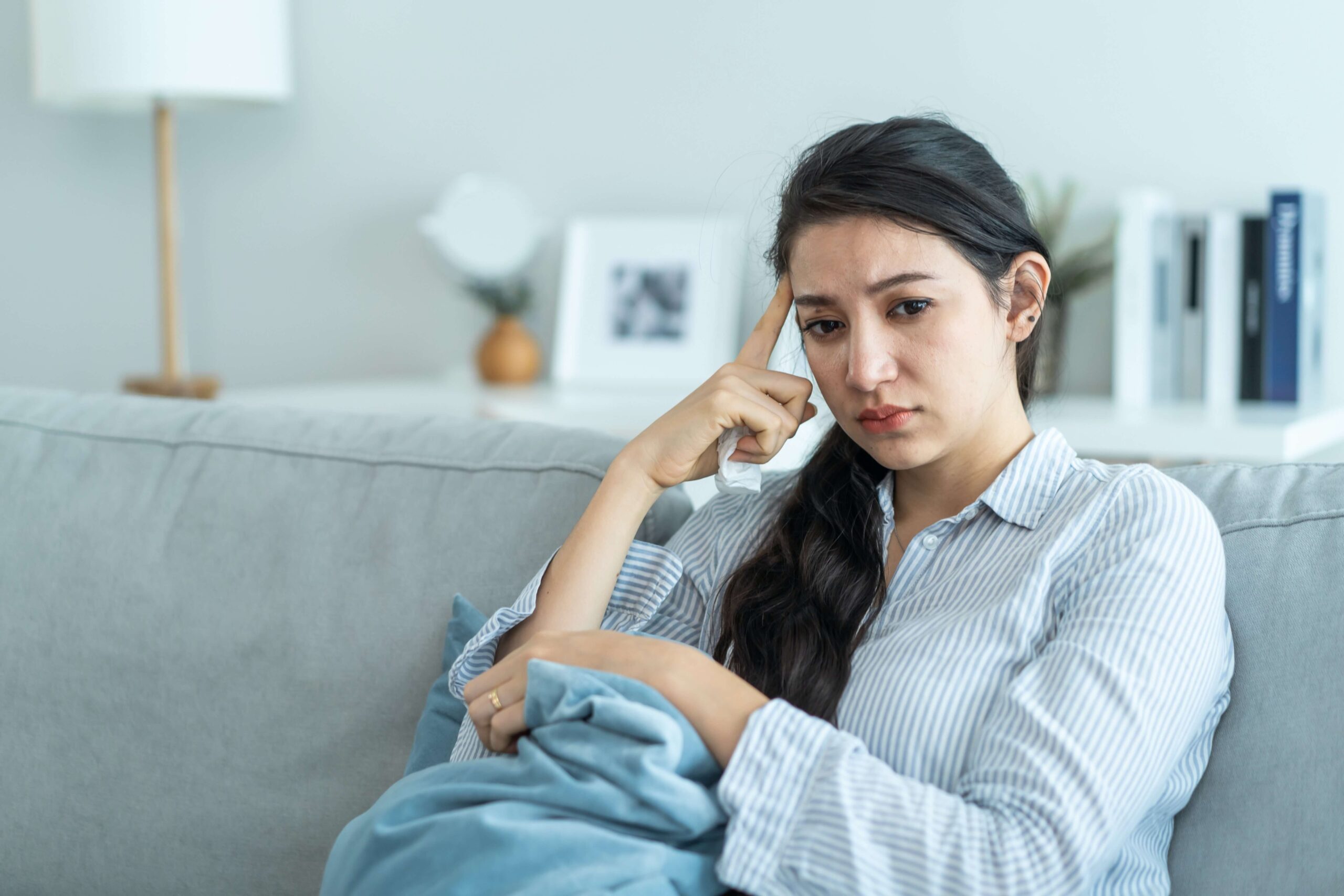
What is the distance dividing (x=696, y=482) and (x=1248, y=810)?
1.12 metres

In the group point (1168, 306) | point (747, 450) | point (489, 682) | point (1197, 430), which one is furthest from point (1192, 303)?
point (489, 682)

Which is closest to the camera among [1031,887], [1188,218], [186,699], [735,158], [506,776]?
[1031,887]

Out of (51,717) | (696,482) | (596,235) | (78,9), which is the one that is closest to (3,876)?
(51,717)

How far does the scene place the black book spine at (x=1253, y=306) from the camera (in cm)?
197

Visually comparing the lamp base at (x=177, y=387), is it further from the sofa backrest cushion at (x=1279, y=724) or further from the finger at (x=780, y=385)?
the sofa backrest cushion at (x=1279, y=724)

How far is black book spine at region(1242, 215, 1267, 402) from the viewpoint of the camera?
197cm

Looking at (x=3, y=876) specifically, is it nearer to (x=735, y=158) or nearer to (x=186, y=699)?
(x=186, y=699)

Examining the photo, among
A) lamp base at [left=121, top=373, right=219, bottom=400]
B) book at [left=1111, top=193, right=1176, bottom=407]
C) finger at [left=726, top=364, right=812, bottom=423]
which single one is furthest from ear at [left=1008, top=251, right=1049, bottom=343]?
lamp base at [left=121, top=373, right=219, bottom=400]

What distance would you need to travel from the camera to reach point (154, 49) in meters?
2.52

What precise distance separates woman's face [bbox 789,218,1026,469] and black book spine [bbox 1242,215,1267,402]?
40.4 inches

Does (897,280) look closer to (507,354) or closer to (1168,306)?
(1168,306)

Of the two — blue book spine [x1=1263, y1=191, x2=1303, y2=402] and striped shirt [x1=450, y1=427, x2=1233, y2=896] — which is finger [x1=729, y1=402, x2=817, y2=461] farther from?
blue book spine [x1=1263, y1=191, x2=1303, y2=402]

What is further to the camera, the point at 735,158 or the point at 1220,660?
the point at 735,158

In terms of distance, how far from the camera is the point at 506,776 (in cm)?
96
